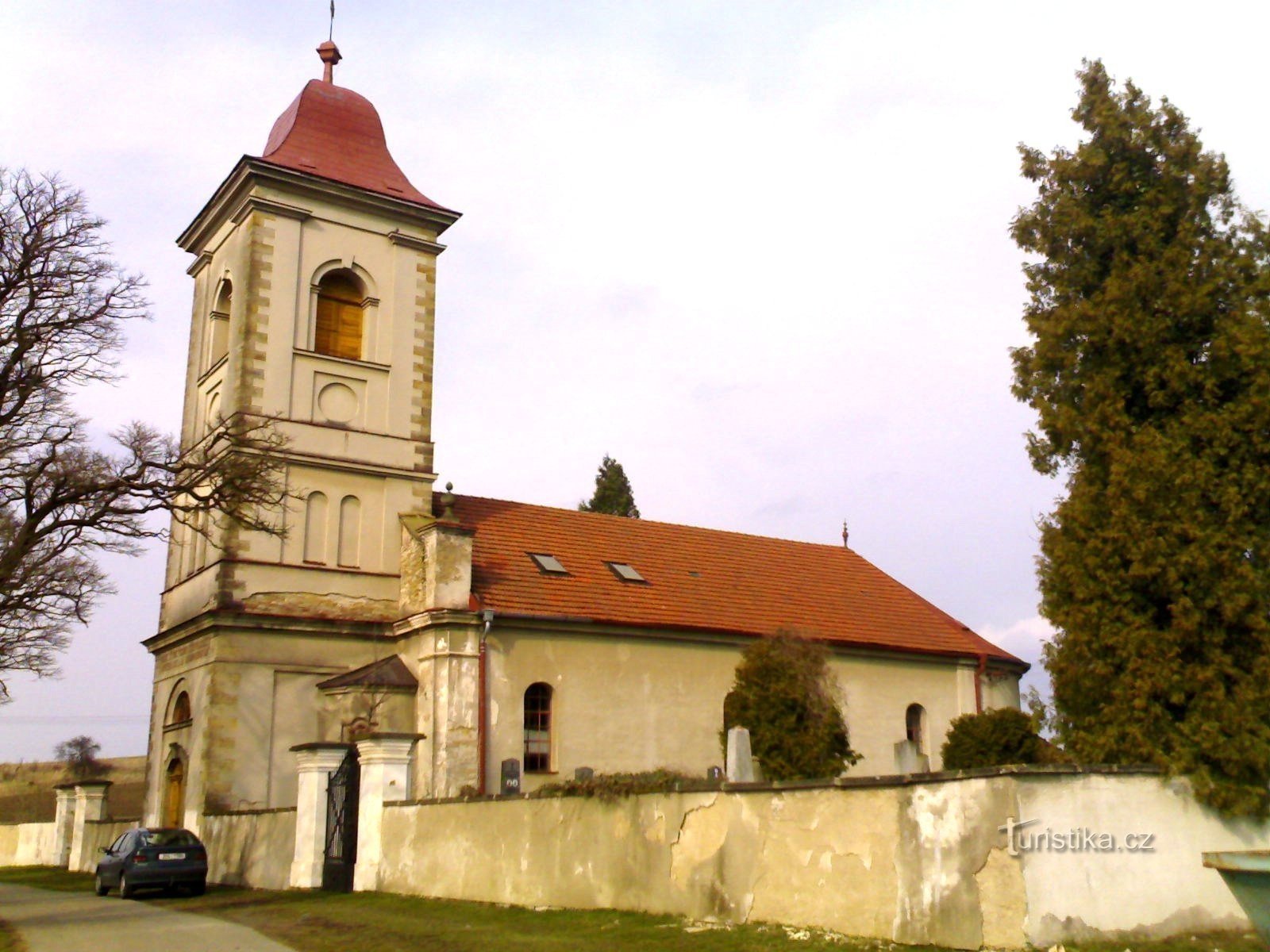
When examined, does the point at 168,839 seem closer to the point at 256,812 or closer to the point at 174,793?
the point at 256,812

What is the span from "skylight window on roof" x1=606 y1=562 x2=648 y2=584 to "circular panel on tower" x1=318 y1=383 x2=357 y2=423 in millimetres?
6806

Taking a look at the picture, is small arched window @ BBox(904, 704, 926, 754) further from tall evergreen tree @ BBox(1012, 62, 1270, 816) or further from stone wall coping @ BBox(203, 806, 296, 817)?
tall evergreen tree @ BBox(1012, 62, 1270, 816)

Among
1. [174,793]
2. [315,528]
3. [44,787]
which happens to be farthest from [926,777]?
[44,787]

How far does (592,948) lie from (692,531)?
2063cm

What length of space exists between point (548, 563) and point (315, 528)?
5.06m

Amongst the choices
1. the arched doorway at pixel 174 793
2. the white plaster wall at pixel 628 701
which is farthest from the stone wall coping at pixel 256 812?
the white plaster wall at pixel 628 701

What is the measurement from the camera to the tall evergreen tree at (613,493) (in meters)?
47.1

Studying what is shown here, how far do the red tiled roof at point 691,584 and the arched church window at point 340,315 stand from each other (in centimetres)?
444

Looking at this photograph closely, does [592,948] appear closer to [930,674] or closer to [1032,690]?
[1032,690]

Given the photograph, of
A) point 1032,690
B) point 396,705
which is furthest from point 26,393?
point 1032,690

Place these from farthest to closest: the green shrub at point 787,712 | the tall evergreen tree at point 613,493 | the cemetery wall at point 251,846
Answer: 1. the tall evergreen tree at point 613,493
2. the green shrub at point 787,712
3. the cemetery wall at point 251,846

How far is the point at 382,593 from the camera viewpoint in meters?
26.0

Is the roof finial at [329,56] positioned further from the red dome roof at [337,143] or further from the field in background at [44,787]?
the field in background at [44,787]

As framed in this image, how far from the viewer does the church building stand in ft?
79.0
